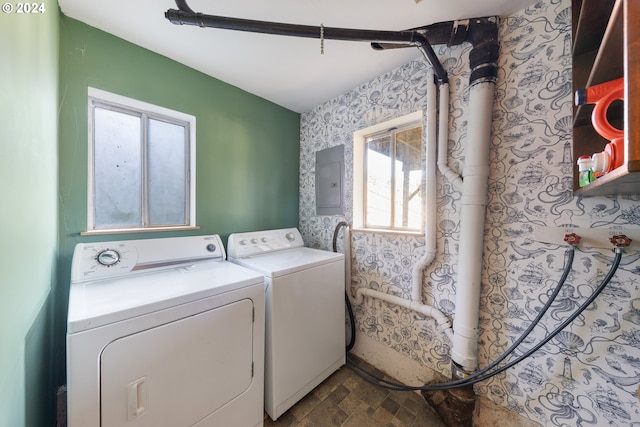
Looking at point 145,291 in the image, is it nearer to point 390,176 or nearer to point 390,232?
point 390,232

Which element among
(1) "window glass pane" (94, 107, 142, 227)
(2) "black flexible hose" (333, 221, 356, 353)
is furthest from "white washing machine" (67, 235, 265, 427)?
(2) "black flexible hose" (333, 221, 356, 353)

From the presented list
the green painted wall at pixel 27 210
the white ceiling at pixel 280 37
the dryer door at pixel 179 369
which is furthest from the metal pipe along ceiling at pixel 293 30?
the dryer door at pixel 179 369

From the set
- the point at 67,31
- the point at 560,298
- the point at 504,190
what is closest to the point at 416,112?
the point at 504,190

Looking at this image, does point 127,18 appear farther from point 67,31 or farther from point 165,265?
point 165,265

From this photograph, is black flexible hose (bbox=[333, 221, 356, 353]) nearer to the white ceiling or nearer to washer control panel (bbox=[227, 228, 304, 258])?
washer control panel (bbox=[227, 228, 304, 258])

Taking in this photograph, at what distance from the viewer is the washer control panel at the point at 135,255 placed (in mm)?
1161

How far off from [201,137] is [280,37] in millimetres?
941

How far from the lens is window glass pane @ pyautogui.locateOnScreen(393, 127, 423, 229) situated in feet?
5.49

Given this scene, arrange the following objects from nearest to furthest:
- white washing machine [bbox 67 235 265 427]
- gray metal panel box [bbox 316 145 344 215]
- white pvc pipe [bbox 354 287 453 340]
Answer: white washing machine [bbox 67 235 265 427], white pvc pipe [bbox 354 287 453 340], gray metal panel box [bbox 316 145 344 215]

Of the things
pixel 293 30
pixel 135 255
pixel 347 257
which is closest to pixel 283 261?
pixel 347 257

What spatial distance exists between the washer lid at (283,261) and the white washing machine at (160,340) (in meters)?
0.12

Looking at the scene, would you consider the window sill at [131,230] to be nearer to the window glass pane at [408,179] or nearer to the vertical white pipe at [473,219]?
the window glass pane at [408,179]

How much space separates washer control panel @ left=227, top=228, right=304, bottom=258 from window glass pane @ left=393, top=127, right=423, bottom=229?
0.99m

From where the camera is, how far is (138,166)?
1561 mm
